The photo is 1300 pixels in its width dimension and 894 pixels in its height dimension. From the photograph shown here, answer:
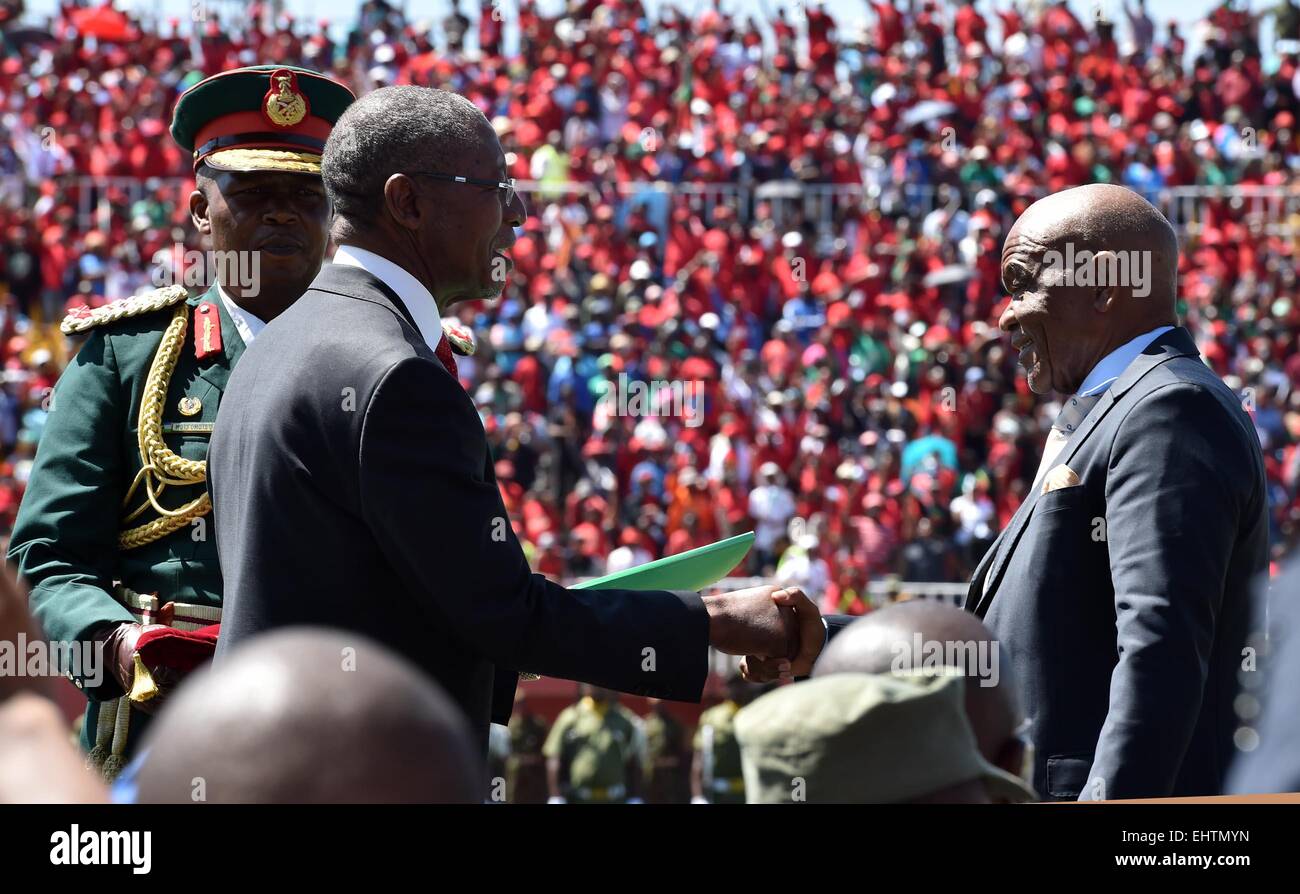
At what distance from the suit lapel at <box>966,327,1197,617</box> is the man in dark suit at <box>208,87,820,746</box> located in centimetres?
46

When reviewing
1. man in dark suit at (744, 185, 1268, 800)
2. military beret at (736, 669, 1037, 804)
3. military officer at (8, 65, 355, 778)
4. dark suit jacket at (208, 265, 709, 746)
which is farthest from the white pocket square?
military officer at (8, 65, 355, 778)

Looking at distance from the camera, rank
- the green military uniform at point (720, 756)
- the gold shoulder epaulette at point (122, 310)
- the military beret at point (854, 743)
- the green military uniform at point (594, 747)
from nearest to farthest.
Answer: the military beret at point (854, 743), the gold shoulder epaulette at point (122, 310), the green military uniform at point (720, 756), the green military uniform at point (594, 747)

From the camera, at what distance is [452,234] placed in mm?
3131

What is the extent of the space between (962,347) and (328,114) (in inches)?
455

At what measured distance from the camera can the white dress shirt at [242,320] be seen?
381 centimetres

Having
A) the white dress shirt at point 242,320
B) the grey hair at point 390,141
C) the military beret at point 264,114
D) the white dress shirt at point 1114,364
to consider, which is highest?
the military beret at point 264,114

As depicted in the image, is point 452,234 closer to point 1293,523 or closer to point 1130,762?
point 1130,762

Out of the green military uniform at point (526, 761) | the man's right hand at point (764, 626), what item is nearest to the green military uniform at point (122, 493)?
the man's right hand at point (764, 626)

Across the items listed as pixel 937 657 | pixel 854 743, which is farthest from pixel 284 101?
pixel 854 743

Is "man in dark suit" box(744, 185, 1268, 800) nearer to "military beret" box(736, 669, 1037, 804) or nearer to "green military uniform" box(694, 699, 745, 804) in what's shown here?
"military beret" box(736, 669, 1037, 804)

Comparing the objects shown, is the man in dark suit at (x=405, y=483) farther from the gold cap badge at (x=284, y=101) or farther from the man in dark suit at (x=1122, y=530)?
the gold cap badge at (x=284, y=101)

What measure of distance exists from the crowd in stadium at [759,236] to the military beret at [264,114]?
8379mm

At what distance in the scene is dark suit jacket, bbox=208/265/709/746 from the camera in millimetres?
2795

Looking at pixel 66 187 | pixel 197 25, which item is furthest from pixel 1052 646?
pixel 197 25
